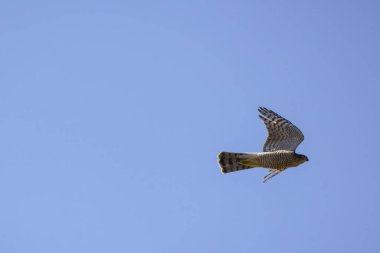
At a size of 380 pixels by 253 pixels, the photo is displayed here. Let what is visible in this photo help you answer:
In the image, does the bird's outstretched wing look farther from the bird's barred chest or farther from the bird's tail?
the bird's tail

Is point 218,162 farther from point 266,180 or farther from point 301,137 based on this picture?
point 301,137

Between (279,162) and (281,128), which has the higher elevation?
(281,128)

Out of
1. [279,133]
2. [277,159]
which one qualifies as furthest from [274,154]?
[279,133]

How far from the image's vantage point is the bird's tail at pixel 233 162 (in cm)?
1608

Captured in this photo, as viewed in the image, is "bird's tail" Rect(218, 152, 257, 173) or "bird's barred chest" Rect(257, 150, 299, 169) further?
"bird's tail" Rect(218, 152, 257, 173)

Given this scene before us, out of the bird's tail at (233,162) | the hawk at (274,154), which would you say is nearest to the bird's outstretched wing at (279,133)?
the hawk at (274,154)

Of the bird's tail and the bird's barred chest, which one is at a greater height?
the bird's tail

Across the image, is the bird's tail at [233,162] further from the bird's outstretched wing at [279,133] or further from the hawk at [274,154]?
the bird's outstretched wing at [279,133]

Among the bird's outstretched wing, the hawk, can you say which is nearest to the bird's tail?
the hawk

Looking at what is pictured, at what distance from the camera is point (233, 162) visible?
1617cm

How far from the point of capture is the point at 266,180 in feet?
50.3

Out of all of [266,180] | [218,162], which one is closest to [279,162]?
[266,180]

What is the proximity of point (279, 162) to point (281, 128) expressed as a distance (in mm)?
1261

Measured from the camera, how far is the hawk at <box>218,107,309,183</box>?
1574 centimetres
